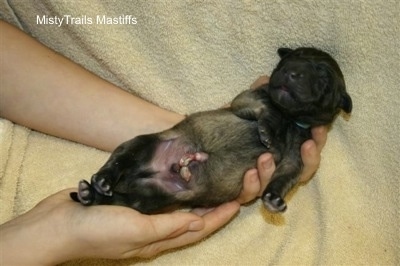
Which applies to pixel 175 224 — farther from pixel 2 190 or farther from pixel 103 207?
pixel 2 190

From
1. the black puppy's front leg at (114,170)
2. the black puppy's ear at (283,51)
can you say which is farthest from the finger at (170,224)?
the black puppy's ear at (283,51)

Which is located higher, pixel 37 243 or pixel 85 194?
pixel 85 194

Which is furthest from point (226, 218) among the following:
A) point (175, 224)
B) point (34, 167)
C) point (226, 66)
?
point (34, 167)

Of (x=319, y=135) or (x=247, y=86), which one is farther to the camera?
(x=247, y=86)

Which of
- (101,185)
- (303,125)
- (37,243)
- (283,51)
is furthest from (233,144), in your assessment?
(37,243)

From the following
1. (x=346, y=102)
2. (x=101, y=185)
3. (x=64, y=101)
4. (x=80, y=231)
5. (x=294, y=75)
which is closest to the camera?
(x=80, y=231)

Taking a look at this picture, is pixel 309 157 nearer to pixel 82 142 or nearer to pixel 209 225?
pixel 209 225
